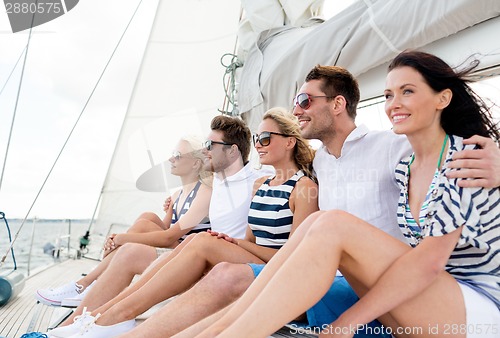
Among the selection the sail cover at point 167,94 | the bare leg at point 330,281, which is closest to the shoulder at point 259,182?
the bare leg at point 330,281

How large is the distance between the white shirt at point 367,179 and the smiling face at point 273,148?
272 millimetres

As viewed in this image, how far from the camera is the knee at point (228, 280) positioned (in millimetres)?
1297

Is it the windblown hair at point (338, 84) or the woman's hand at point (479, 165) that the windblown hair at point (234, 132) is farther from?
the woman's hand at point (479, 165)

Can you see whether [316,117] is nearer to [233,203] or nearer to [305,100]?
[305,100]

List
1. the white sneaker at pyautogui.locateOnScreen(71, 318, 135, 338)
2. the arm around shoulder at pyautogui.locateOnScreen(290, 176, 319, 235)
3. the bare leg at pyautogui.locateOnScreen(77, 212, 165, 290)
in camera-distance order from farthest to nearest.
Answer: the bare leg at pyautogui.locateOnScreen(77, 212, 165, 290), the arm around shoulder at pyautogui.locateOnScreen(290, 176, 319, 235), the white sneaker at pyautogui.locateOnScreen(71, 318, 135, 338)

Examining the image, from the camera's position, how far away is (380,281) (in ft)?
3.07

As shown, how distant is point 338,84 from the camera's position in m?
1.73

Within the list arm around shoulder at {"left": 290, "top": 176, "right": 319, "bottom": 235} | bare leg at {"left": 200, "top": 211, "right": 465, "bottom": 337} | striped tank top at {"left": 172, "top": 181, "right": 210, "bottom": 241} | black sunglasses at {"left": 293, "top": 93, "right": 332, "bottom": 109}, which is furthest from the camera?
striped tank top at {"left": 172, "top": 181, "right": 210, "bottom": 241}

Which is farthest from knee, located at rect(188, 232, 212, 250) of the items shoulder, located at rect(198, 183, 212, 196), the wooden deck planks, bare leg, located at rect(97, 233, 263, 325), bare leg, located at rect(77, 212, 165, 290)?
bare leg, located at rect(77, 212, 165, 290)

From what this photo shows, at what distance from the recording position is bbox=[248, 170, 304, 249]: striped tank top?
165 cm

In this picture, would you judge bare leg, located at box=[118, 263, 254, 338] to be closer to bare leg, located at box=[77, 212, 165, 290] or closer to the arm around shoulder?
the arm around shoulder

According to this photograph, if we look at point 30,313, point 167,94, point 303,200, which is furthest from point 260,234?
point 167,94

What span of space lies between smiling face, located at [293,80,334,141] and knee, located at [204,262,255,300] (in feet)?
2.10

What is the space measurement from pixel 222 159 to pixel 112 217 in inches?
105
